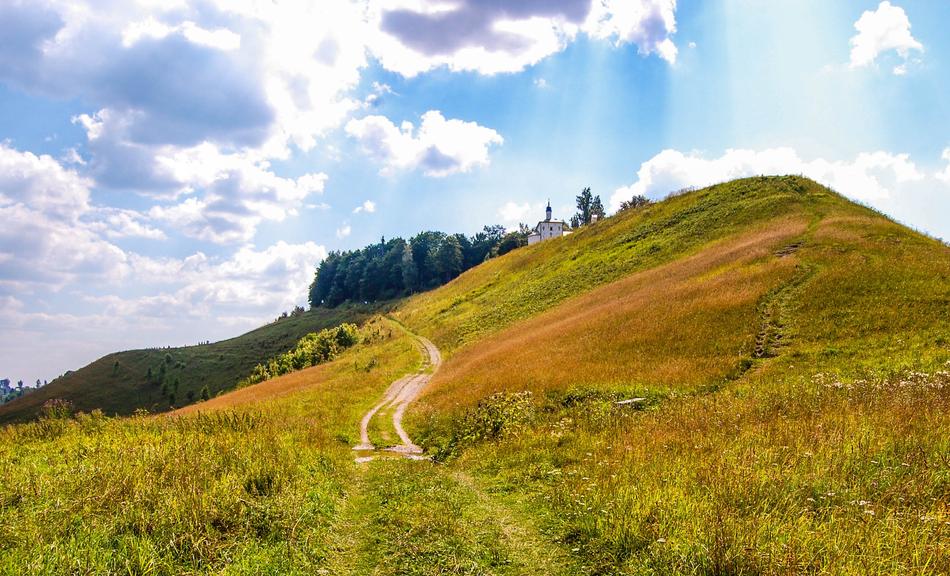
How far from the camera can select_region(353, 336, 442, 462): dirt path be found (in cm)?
1856

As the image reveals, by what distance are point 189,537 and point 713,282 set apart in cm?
3093

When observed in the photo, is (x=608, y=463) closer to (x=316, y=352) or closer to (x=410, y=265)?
(x=316, y=352)

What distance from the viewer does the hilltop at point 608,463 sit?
6.47 meters

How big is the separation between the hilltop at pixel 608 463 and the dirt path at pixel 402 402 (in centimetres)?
63

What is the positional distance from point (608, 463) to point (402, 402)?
20056 millimetres

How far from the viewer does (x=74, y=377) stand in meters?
99.8

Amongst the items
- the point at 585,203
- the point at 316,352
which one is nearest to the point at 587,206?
the point at 585,203

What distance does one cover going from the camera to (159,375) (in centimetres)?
9575

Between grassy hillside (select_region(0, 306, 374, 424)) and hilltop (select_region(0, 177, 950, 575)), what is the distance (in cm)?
7687

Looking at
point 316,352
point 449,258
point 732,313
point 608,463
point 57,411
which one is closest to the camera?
point 608,463

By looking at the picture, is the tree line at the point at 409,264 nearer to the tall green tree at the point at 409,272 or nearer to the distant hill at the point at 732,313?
the tall green tree at the point at 409,272

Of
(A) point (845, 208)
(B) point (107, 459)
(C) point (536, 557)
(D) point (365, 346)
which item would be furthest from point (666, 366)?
(D) point (365, 346)

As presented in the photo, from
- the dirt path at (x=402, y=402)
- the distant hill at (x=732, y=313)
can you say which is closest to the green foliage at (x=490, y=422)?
the dirt path at (x=402, y=402)

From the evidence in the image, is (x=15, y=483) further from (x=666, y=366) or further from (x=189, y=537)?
(x=666, y=366)
